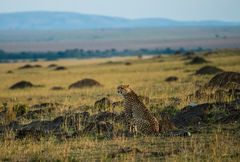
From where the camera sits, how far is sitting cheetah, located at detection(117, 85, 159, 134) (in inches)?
436

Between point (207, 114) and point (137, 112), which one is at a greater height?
point (137, 112)

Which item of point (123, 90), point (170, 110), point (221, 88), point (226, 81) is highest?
point (123, 90)

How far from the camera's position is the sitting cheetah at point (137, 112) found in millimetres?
11062

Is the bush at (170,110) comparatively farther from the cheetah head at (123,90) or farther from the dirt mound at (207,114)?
the cheetah head at (123,90)

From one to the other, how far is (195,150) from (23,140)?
11.4ft

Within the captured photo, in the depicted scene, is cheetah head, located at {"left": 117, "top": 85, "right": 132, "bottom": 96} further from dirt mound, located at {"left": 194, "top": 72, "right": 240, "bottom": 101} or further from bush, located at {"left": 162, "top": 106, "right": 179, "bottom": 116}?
dirt mound, located at {"left": 194, "top": 72, "right": 240, "bottom": 101}

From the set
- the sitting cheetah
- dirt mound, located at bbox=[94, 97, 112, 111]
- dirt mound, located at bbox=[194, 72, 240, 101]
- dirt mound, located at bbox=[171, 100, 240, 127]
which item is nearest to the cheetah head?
the sitting cheetah

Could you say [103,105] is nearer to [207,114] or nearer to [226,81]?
[207,114]

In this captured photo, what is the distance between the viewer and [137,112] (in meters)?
11.1

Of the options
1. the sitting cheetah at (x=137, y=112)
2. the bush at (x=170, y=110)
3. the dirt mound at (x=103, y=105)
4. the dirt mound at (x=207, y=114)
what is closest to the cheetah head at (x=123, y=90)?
the sitting cheetah at (x=137, y=112)

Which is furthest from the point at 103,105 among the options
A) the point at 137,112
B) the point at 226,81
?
the point at 226,81

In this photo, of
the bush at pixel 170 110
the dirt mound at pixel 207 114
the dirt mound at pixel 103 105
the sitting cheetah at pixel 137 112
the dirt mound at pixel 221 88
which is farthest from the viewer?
the dirt mound at pixel 221 88

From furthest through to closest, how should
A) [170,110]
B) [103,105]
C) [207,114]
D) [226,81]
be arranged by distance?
[226,81]
[103,105]
[170,110]
[207,114]

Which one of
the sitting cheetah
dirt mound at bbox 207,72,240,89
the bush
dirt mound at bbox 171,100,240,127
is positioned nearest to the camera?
the sitting cheetah
